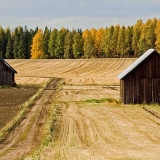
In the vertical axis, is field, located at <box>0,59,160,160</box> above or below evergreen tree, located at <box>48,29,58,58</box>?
below

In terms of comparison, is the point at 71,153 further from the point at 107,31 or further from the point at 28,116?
the point at 107,31

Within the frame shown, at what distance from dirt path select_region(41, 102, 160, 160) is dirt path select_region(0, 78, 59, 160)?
1.18 meters

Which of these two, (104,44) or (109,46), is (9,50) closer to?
(104,44)

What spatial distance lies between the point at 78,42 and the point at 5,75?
67.5m

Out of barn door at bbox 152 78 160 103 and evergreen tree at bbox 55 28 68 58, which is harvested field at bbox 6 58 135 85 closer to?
evergreen tree at bbox 55 28 68 58

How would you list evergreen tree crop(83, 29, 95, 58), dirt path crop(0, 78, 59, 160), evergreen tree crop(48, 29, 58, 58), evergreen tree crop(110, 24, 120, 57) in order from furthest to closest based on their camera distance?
evergreen tree crop(48, 29, 58, 58), evergreen tree crop(83, 29, 95, 58), evergreen tree crop(110, 24, 120, 57), dirt path crop(0, 78, 59, 160)

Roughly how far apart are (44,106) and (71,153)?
2010 centimetres

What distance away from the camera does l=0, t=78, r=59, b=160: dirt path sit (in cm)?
1952

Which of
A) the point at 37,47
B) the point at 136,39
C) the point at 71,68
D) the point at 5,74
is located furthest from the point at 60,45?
the point at 5,74

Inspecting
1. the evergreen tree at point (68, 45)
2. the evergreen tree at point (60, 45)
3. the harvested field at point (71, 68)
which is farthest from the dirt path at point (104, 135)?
the evergreen tree at point (60, 45)

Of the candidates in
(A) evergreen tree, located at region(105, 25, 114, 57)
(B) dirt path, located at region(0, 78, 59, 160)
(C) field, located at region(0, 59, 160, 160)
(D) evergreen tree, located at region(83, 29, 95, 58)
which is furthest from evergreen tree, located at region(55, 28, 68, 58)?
(B) dirt path, located at region(0, 78, 59, 160)

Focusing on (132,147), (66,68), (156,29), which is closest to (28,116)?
(132,147)

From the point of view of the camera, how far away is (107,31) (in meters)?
134

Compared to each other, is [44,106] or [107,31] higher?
[107,31]
